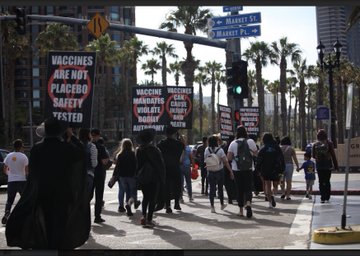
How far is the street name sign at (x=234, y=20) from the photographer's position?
14805 mm

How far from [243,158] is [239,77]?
5.15 metres

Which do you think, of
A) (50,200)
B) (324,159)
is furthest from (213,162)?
(50,200)

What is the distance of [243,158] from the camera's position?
40.1 ft

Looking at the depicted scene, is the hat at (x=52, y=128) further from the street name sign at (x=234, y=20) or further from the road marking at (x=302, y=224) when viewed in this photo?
the street name sign at (x=234, y=20)

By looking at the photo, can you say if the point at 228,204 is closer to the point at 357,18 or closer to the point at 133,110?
the point at 133,110

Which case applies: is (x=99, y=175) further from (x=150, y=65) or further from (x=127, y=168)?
(x=150, y=65)

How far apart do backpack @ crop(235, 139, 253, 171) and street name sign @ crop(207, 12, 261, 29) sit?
3.82 m

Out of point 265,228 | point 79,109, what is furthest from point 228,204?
point 79,109

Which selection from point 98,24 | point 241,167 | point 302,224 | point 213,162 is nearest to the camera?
point 302,224

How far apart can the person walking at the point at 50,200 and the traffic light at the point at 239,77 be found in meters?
9.95

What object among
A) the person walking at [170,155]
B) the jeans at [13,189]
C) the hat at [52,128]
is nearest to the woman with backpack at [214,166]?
the person walking at [170,155]

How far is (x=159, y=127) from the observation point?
15773 mm

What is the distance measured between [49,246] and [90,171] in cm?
357

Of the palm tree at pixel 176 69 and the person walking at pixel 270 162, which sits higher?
the palm tree at pixel 176 69
